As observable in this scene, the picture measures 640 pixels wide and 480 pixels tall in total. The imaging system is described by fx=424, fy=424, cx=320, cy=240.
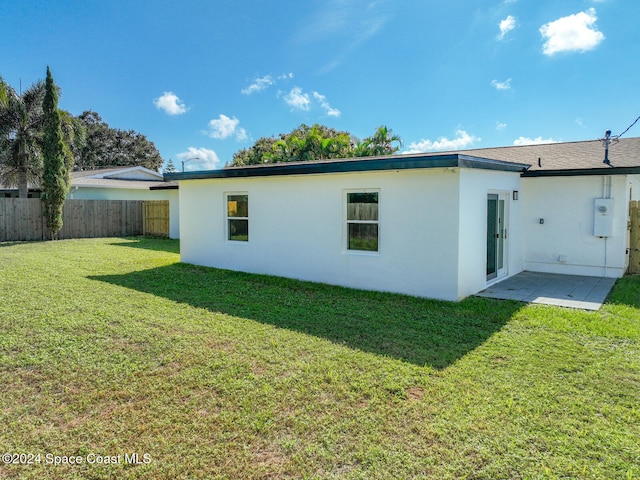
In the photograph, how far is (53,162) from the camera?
17562 mm

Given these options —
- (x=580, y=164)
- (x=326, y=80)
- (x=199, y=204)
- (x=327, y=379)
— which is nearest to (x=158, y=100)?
(x=326, y=80)

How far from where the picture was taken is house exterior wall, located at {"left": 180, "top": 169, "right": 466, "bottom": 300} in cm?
777

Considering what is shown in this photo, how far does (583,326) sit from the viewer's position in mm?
6148

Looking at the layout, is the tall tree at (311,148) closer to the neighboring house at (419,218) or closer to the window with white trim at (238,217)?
the neighboring house at (419,218)

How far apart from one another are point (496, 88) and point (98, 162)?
43.0 meters

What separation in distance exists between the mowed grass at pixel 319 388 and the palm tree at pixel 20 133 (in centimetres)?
1412

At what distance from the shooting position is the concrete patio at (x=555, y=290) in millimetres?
7676

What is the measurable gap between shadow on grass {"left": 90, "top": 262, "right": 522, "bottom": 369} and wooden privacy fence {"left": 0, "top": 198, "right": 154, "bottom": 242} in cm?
1148

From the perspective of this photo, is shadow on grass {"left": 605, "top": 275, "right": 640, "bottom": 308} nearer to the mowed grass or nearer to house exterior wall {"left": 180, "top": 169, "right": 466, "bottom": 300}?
the mowed grass

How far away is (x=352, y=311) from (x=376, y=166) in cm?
280

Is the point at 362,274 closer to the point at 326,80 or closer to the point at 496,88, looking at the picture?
the point at 496,88

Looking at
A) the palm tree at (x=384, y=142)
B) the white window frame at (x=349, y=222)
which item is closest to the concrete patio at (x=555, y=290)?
the white window frame at (x=349, y=222)

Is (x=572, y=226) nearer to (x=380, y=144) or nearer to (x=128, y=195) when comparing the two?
(x=380, y=144)

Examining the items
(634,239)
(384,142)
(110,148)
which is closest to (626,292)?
(634,239)
